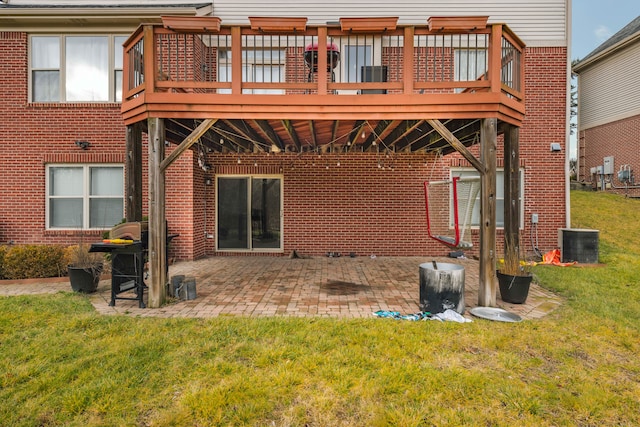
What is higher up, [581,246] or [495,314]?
[581,246]

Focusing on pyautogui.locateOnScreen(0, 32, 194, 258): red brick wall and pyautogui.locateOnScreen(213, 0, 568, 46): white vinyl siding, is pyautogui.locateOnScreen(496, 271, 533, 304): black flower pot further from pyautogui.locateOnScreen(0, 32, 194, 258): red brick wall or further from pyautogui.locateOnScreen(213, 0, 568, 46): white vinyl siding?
pyautogui.locateOnScreen(213, 0, 568, 46): white vinyl siding

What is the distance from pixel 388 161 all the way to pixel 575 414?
23.6 ft

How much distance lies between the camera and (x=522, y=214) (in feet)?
29.7

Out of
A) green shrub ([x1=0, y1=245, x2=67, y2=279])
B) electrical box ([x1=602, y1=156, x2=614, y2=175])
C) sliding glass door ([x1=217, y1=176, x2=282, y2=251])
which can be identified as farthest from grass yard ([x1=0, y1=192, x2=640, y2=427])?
electrical box ([x1=602, y1=156, x2=614, y2=175])

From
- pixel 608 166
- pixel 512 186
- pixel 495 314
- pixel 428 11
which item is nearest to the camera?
pixel 495 314

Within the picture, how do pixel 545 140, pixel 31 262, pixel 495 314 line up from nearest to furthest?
pixel 495 314, pixel 31 262, pixel 545 140

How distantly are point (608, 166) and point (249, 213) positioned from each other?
15.7 metres

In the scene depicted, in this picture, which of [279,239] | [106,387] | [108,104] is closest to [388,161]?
[279,239]

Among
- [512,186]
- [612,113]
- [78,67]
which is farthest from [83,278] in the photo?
[612,113]

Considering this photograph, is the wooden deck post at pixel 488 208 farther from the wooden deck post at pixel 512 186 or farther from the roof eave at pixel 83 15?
the roof eave at pixel 83 15

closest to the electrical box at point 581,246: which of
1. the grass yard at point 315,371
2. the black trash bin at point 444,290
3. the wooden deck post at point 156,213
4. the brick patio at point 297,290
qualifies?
the brick patio at point 297,290

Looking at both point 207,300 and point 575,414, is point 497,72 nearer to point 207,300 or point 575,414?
point 575,414

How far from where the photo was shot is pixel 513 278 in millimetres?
4930

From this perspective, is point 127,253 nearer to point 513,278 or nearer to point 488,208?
point 488,208
